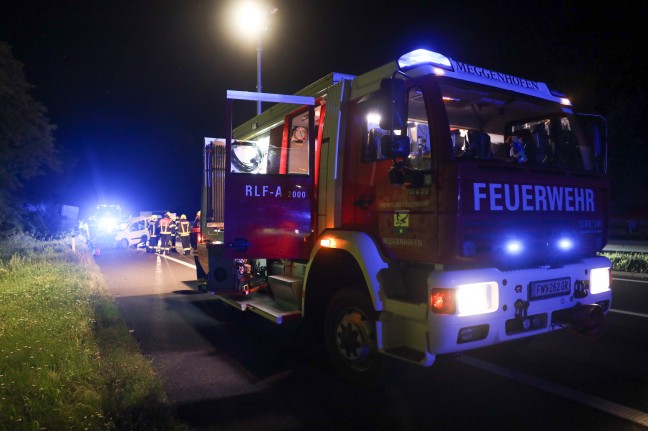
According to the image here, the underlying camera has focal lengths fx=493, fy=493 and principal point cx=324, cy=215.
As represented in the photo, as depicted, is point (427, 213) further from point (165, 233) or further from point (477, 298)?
point (165, 233)

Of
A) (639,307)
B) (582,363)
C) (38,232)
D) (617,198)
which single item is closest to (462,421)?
(582,363)

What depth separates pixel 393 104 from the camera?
392 centimetres

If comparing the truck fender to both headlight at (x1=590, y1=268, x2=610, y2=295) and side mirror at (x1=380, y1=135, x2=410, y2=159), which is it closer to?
side mirror at (x1=380, y1=135, x2=410, y2=159)

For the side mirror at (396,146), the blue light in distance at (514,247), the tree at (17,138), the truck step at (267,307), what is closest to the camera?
the side mirror at (396,146)

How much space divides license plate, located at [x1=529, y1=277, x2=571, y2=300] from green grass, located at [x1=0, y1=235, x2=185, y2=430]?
3024 mm

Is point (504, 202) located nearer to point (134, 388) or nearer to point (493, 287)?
point (493, 287)

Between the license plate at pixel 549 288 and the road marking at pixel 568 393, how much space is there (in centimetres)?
87

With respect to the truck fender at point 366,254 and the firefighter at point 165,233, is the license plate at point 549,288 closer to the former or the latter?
the truck fender at point 366,254

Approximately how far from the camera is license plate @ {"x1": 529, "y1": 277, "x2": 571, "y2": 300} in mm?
4152

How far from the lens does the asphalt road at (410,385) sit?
153 inches

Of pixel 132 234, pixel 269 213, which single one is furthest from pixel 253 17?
pixel 132 234

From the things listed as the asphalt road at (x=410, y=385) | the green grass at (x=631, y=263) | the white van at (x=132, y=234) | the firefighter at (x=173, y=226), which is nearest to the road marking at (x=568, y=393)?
the asphalt road at (x=410, y=385)

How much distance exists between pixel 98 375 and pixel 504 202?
3935 mm

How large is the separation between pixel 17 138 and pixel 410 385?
68.9ft
